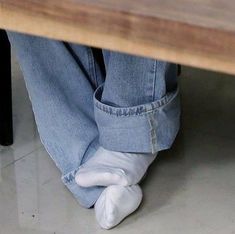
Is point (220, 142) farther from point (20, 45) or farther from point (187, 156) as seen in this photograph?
point (20, 45)

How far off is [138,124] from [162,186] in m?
0.22

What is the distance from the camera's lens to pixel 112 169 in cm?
109

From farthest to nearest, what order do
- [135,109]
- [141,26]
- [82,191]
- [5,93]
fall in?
[5,93]
[82,191]
[135,109]
[141,26]

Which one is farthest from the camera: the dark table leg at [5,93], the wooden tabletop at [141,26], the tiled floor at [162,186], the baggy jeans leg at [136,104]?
the dark table leg at [5,93]

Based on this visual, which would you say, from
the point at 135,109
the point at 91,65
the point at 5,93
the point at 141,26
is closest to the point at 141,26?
the point at 141,26

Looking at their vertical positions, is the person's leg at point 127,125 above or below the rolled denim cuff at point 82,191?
above

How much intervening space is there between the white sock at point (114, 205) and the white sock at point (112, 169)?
0.02m

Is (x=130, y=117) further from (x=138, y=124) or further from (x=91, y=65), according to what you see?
(x=91, y=65)

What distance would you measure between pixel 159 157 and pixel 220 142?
6.6 inches

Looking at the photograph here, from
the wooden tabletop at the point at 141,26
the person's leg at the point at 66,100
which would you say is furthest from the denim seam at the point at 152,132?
the wooden tabletop at the point at 141,26

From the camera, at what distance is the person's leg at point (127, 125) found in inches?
39.7

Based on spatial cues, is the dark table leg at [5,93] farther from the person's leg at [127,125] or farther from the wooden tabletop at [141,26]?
the wooden tabletop at [141,26]

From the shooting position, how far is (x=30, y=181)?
1.22 metres

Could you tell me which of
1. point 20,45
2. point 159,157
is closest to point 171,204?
point 159,157
